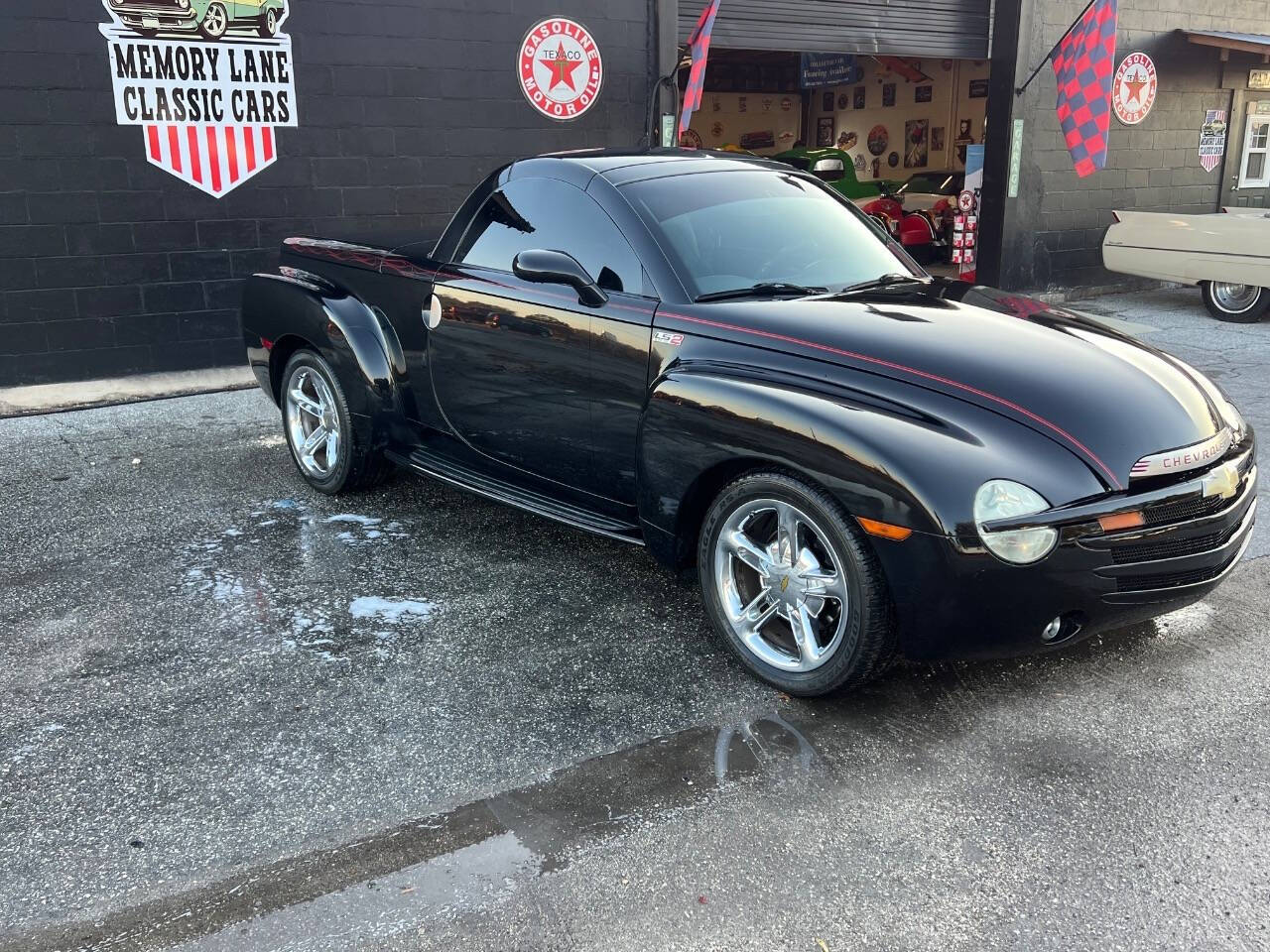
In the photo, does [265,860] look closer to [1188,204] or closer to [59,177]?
[59,177]

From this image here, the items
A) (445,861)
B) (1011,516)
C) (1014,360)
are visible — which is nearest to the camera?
(445,861)

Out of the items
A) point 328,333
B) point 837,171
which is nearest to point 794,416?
point 328,333

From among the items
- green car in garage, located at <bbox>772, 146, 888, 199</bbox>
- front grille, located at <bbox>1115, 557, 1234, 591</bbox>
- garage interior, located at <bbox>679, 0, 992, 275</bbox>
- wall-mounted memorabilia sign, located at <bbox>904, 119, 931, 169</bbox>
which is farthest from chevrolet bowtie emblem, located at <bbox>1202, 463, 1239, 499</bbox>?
wall-mounted memorabilia sign, located at <bbox>904, 119, 931, 169</bbox>

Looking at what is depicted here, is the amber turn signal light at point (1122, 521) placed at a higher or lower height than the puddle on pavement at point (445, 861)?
higher

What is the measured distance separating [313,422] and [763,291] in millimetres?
2819

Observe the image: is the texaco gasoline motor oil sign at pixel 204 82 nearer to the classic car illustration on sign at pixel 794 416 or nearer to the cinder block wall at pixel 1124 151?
the classic car illustration on sign at pixel 794 416

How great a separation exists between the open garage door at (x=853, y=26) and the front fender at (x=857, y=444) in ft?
25.1

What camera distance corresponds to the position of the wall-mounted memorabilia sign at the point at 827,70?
61.0ft

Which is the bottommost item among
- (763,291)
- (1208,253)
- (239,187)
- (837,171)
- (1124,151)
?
(1208,253)

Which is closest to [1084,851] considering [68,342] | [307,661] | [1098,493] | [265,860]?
[1098,493]

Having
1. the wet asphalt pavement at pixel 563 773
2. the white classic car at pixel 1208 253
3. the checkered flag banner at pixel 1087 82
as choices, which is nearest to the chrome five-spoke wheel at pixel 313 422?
the wet asphalt pavement at pixel 563 773

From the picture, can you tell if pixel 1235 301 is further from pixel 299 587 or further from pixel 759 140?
pixel 759 140

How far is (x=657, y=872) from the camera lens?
2.57 meters

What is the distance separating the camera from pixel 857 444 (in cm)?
304
